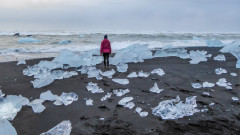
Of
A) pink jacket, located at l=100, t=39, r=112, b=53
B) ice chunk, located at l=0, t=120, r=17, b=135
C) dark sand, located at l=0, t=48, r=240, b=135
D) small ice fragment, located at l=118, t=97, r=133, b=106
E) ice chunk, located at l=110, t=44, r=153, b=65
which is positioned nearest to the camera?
ice chunk, located at l=0, t=120, r=17, b=135

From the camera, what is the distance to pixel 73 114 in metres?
4.17

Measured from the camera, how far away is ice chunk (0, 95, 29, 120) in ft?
13.3

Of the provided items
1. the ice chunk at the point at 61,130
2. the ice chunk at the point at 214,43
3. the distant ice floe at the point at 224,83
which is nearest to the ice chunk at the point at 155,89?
the distant ice floe at the point at 224,83

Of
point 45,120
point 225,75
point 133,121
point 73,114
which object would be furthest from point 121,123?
point 225,75

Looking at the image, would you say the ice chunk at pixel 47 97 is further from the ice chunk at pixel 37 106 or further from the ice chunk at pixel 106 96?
the ice chunk at pixel 106 96

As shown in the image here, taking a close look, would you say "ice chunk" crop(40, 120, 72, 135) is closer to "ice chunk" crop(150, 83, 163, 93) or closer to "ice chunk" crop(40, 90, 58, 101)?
"ice chunk" crop(40, 90, 58, 101)

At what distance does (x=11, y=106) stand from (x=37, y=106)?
46 cm

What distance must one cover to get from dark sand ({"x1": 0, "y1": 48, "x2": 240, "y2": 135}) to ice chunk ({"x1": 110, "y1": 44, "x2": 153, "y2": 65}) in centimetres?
158

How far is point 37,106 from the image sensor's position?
14.4 ft

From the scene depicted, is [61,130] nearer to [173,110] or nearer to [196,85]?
[173,110]

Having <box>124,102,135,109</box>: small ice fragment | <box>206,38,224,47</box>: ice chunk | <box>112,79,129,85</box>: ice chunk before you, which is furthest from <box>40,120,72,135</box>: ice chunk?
<box>206,38,224,47</box>: ice chunk

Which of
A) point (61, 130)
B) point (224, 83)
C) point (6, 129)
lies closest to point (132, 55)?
point (224, 83)

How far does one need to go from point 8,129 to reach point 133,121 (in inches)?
75.9

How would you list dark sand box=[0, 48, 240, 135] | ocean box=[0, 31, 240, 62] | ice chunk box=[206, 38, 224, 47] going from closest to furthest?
dark sand box=[0, 48, 240, 135] < ocean box=[0, 31, 240, 62] < ice chunk box=[206, 38, 224, 47]
